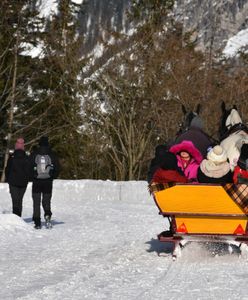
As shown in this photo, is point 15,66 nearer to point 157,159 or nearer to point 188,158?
point 188,158

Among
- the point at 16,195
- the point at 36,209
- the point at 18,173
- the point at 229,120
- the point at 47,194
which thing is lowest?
the point at 36,209

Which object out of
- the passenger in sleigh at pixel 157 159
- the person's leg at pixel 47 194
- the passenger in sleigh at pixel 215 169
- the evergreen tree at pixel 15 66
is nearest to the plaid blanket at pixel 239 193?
the passenger in sleigh at pixel 215 169

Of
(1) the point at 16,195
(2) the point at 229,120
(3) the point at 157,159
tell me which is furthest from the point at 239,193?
(1) the point at 16,195

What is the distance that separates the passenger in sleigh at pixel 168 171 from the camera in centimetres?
823

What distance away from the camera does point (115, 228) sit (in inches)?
487

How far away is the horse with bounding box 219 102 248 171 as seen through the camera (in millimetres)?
8453

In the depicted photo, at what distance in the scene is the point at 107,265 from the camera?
7.51m

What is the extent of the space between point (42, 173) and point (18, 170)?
0.74 meters

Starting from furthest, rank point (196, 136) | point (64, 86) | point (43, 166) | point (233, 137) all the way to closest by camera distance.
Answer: point (64, 86)
point (43, 166)
point (196, 136)
point (233, 137)

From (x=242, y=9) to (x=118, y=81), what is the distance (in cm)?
7798

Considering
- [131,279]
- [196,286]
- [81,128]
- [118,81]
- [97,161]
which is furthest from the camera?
[97,161]

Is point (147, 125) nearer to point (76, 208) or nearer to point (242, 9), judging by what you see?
point (76, 208)

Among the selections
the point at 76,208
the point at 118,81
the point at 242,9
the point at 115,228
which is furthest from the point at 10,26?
the point at 242,9

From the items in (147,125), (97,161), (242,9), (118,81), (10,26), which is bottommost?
(97,161)
